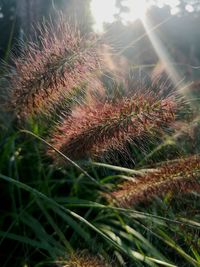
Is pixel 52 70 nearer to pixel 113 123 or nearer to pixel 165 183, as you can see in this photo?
pixel 113 123

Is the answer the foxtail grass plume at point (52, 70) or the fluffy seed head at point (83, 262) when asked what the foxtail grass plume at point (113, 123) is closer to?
the foxtail grass plume at point (52, 70)

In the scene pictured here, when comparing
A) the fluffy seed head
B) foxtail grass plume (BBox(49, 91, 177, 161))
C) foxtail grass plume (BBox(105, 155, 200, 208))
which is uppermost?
foxtail grass plume (BBox(49, 91, 177, 161))

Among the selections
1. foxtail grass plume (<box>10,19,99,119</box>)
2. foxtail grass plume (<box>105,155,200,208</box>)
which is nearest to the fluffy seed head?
foxtail grass plume (<box>105,155,200,208</box>)

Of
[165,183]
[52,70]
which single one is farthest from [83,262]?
[52,70]

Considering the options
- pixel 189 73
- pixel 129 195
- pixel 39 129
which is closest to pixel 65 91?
pixel 129 195

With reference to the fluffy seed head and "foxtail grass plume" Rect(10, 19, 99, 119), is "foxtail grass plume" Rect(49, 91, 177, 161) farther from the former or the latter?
the fluffy seed head

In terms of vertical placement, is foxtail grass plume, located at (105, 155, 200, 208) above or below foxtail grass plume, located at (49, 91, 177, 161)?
below

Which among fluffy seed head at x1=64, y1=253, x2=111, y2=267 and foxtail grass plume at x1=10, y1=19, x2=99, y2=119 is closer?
fluffy seed head at x1=64, y1=253, x2=111, y2=267
